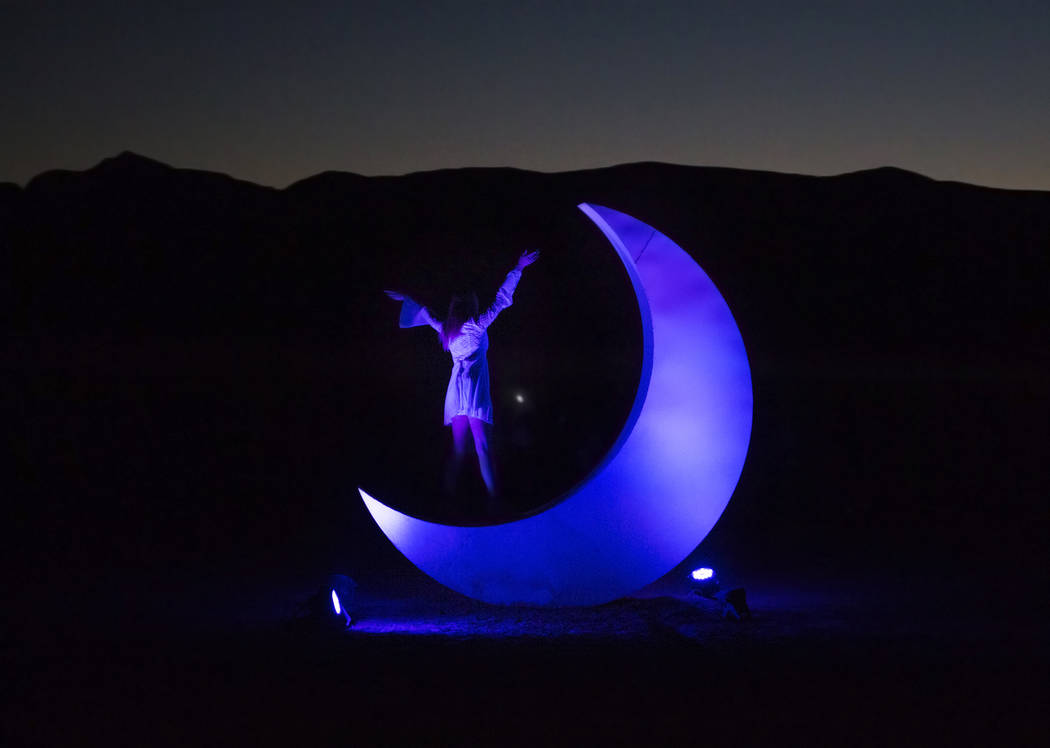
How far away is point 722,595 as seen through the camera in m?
7.39

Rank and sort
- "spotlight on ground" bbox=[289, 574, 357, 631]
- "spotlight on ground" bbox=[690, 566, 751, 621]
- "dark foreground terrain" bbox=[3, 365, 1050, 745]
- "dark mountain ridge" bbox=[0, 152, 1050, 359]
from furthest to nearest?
"dark mountain ridge" bbox=[0, 152, 1050, 359], "spotlight on ground" bbox=[690, 566, 751, 621], "spotlight on ground" bbox=[289, 574, 357, 631], "dark foreground terrain" bbox=[3, 365, 1050, 745]

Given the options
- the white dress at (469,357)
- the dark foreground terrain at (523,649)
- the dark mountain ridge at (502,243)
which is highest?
the dark mountain ridge at (502,243)

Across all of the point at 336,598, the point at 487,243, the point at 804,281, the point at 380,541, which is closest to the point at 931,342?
the point at 804,281

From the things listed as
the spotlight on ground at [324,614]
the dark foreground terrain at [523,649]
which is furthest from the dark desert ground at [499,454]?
the spotlight on ground at [324,614]

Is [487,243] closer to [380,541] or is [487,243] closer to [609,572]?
[380,541]

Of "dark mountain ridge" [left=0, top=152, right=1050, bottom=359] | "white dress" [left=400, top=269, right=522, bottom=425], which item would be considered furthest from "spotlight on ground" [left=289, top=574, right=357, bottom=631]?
"dark mountain ridge" [left=0, top=152, right=1050, bottom=359]

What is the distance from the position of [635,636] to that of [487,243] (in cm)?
1792

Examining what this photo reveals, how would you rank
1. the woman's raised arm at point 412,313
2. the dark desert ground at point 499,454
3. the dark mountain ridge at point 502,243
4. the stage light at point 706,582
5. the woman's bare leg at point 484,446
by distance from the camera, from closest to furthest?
the dark desert ground at point 499,454 < the stage light at point 706,582 < the woman's raised arm at point 412,313 < the woman's bare leg at point 484,446 < the dark mountain ridge at point 502,243

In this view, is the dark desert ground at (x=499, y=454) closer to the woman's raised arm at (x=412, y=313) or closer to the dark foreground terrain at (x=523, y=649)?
the dark foreground terrain at (x=523, y=649)

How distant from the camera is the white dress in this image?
8414 mm

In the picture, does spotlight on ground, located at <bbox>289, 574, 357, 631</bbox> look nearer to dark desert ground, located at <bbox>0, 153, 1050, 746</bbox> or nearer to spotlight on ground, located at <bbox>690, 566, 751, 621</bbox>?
dark desert ground, located at <bbox>0, 153, 1050, 746</bbox>

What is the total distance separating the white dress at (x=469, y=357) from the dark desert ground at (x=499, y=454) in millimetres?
1647

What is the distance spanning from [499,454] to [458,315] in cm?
1117

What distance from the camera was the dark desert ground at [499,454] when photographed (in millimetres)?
5145
